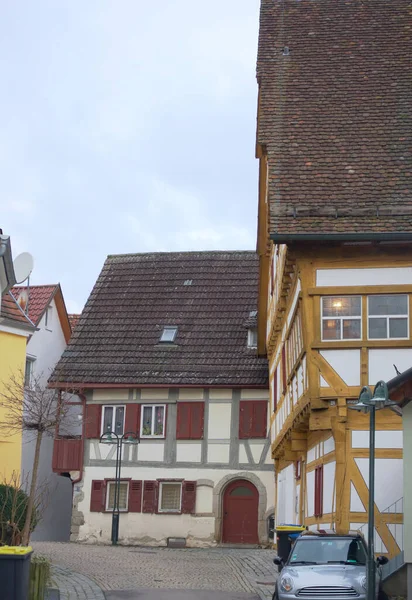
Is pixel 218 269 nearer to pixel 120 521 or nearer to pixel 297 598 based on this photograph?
pixel 120 521

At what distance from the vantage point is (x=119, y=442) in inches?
1241

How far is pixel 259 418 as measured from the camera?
1281 inches

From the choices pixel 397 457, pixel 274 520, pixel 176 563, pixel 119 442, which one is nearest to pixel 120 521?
pixel 119 442

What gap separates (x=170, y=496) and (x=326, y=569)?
19215 millimetres

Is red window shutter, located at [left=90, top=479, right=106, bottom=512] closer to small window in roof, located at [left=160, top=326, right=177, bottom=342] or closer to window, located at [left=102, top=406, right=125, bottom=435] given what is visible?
window, located at [left=102, top=406, right=125, bottom=435]

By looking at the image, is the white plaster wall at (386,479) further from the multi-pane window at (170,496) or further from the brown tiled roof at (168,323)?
the multi-pane window at (170,496)

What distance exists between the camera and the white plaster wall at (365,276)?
1819cm

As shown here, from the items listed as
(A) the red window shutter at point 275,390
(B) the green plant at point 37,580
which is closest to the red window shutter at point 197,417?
(A) the red window shutter at point 275,390

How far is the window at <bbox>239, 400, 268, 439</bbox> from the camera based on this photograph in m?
32.4

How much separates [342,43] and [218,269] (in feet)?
51.2

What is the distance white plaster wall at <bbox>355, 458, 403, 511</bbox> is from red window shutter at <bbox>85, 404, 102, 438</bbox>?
681 inches

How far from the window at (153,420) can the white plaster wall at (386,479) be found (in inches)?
644

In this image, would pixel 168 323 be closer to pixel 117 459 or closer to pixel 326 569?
pixel 117 459

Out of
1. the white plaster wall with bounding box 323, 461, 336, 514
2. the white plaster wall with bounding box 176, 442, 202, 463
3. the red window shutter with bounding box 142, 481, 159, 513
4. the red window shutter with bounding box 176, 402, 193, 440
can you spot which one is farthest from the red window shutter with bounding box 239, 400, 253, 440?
the white plaster wall with bounding box 323, 461, 336, 514
